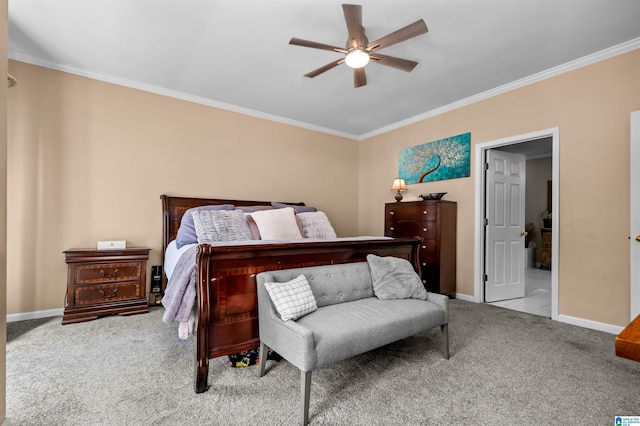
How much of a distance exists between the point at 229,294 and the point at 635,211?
3.49 metres

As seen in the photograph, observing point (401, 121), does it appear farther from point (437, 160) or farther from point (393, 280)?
point (393, 280)

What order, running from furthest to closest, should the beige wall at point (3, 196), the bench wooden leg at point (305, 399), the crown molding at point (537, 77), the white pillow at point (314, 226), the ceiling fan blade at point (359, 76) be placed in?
1. the white pillow at point (314, 226)
2. the crown molding at point (537, 77)
3. the ceiling fan blade at point (359, 76)
4. the bench wooden leg at point (305, 399)
5. the beige wall at point (3, 196)

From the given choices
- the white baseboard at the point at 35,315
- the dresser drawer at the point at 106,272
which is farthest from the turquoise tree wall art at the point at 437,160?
the white baseboard at the point at 35,315

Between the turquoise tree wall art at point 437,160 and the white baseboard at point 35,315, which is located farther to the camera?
the turquoise tree wall art at point 437,160

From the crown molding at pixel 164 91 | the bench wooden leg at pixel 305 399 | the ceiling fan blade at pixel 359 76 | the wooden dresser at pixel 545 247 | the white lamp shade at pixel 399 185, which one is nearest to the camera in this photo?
the bench wooden leg at pixel 305 399

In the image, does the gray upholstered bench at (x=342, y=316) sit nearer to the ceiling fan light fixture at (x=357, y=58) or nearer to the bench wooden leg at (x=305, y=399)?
the bench wooden leg at (x=305, y=399)

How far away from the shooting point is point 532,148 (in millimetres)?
5926

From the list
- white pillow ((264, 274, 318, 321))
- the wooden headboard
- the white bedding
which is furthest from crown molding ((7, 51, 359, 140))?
white pillow ((264, 274, 318, 321))

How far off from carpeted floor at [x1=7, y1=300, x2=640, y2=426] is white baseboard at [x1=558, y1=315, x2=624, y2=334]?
0.37 metres

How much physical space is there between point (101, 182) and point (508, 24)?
441cm

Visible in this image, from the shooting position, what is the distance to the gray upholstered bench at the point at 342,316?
64.3 inches

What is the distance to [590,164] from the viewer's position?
3.04 metres

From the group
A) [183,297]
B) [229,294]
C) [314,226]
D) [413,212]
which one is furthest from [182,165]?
[413,212]

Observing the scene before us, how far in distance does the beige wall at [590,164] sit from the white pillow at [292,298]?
2928 millimetres
